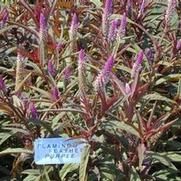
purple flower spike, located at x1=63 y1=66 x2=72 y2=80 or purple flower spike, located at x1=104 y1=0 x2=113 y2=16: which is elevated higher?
purple flower spike, located at x1=104 y1=0 x2=113 y2=16

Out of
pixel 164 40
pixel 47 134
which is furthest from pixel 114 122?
pixel 164 40

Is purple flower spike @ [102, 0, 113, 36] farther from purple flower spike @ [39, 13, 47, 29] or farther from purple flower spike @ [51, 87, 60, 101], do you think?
purple flower spike @ [51, 87, 60, 101]

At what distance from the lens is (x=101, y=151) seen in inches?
74.3

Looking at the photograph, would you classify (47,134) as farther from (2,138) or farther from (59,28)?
(59,28)

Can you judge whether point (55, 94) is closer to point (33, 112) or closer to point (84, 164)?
point (33, 112)

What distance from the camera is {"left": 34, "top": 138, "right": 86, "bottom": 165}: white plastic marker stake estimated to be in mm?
A: 1777

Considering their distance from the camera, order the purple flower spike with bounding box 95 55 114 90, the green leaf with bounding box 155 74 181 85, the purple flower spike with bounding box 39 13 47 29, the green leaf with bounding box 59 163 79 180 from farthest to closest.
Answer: the green leaf with bounding box 155 74 181 85, the purple flower spike with bounding box 39 13 47 29, the green leaf with bounding box 59 163 79 180, the purple flower spike with bounding box 95 55 114 90

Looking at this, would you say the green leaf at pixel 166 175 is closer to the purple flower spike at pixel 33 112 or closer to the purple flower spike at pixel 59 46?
the purple flower spike at pixel 33 112

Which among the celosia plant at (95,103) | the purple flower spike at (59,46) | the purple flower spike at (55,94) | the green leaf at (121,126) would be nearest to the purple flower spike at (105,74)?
the celosia plant at (95,103)

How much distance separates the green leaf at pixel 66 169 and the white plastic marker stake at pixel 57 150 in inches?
2.5

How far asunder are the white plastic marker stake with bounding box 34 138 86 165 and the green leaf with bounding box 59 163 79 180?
0.06m

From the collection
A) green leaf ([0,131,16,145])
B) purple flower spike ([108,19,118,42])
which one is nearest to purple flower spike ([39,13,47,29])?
purple flower spike ([108,19,118,42])

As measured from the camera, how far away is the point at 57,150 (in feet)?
5.90

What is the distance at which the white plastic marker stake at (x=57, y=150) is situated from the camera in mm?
1777
